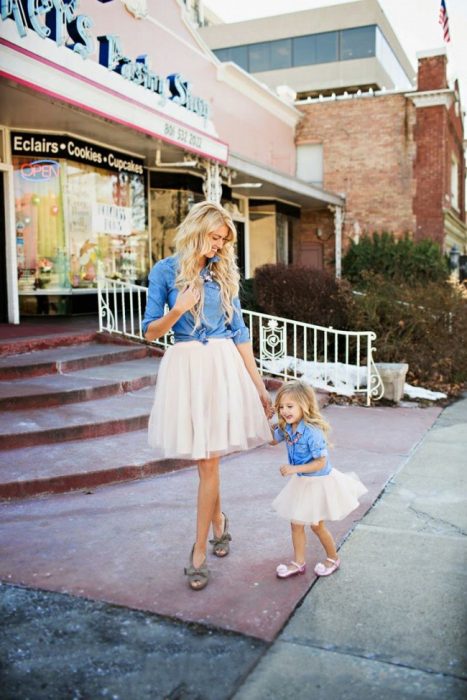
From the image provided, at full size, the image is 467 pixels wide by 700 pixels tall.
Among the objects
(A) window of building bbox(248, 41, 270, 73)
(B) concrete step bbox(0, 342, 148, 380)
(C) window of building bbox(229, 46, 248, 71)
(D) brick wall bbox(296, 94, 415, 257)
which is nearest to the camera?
(B) concrete step bbox(0, 342, 148, 380)

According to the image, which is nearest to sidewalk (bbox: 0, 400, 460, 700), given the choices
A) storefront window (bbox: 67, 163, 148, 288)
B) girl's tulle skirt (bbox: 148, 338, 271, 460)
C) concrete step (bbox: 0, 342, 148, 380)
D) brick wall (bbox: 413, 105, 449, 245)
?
girl's tulle skirt (bbox: 148, 338, 271, 460)

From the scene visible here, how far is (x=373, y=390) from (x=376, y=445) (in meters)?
2.16

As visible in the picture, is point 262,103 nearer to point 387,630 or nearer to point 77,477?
point 77,477

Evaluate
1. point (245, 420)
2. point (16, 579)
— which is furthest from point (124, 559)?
point (245, 420)

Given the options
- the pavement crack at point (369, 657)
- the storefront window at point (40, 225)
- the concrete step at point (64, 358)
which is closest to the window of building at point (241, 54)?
the storefront window at point (40, 225)

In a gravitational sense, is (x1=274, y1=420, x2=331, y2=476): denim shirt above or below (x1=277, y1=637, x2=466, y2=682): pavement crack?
above

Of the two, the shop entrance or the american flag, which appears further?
the american flag

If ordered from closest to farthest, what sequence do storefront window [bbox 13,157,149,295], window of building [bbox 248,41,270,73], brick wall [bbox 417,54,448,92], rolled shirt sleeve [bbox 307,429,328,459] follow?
rolled shirt sleeve [bbox 307,429,328,459], storefront window [bbox 13,157,149,295], brick wall [bbox 417,54,448,92], window of building [bbox 248,41,270,73]

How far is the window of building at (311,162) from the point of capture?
68.3 ft

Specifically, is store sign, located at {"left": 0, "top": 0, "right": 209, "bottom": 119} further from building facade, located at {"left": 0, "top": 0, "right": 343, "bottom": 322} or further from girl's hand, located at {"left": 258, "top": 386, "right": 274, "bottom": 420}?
girl's hand, located at {"left": 258, "top": 386, "right": 274, "bottom": 420}

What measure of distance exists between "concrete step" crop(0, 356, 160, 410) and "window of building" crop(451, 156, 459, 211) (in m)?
17.3

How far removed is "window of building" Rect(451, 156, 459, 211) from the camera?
22266 millimetres

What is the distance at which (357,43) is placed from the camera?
129 feet

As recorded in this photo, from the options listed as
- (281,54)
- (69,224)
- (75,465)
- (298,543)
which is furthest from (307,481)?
(281,54)
